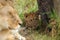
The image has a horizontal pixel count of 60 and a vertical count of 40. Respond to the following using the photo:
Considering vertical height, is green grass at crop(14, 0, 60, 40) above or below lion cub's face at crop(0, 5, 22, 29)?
above

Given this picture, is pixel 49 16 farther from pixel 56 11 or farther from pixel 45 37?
pixel 45 37

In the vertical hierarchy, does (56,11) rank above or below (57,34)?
above

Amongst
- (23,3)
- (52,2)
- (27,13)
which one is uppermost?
(23,3)

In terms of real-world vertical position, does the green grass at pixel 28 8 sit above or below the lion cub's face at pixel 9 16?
above

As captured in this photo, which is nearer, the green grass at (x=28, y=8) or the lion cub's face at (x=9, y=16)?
the lion cub's face at (x=9, y=16)

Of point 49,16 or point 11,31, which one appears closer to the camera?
point 11,31

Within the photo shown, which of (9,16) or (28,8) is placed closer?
(9,16)

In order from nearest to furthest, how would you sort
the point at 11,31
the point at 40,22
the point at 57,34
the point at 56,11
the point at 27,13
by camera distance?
the point at 11,31 → the point at 57,34 → the point at 56,11 → the point at 40,22 → the point at 27,13

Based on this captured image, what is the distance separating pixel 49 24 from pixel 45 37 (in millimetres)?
393

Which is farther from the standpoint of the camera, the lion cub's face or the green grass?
the green grass

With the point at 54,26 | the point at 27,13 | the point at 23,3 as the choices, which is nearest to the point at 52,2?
the point at 54,26

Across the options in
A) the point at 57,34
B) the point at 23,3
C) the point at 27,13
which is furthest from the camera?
the point at 23,3

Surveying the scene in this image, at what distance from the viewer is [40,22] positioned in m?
5.46

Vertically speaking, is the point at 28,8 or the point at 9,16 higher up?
the point at 28,8
